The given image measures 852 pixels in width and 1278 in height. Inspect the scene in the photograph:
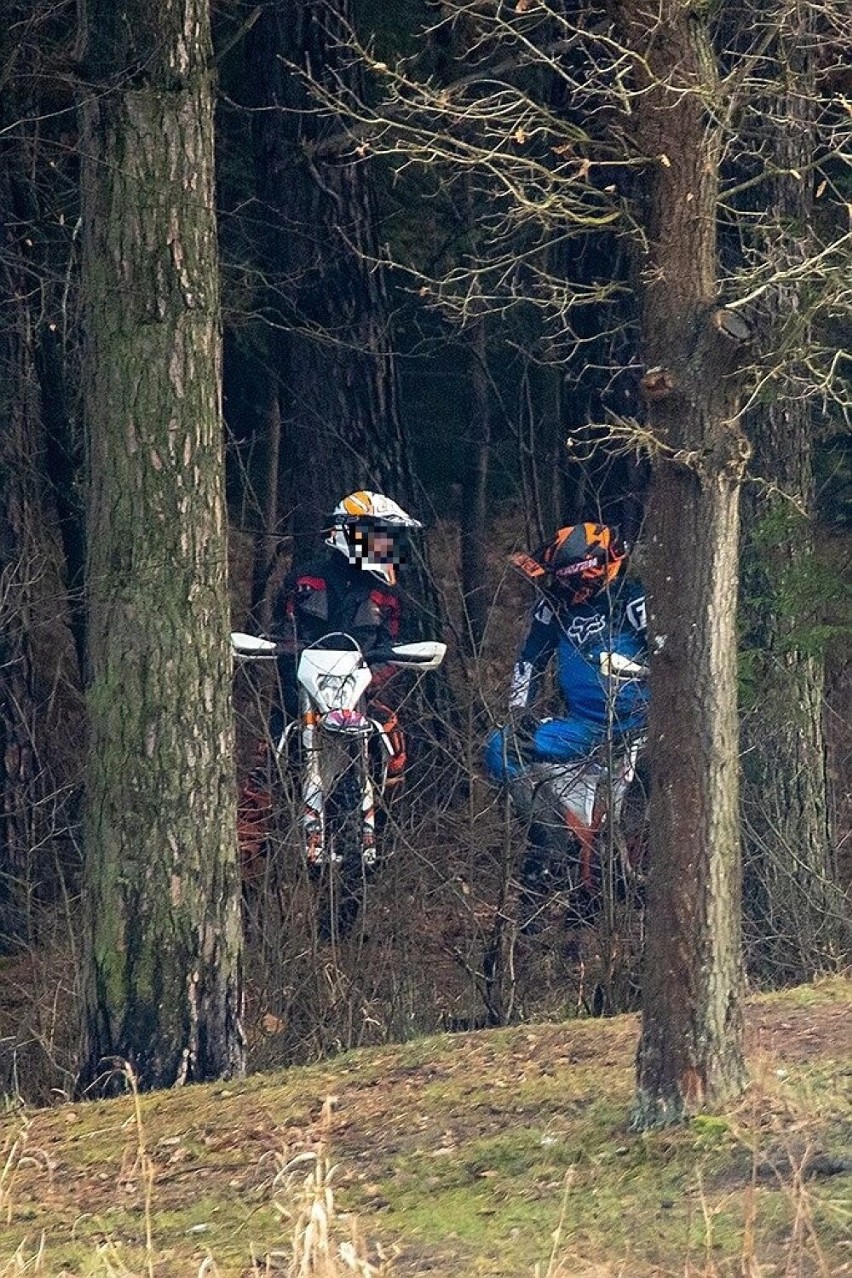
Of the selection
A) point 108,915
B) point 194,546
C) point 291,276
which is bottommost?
point 108,915

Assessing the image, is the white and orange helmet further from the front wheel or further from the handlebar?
the front wheel

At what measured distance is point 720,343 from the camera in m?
5.38

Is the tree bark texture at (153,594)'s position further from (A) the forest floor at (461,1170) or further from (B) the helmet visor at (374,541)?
(B) the helmet visor at (374,541)

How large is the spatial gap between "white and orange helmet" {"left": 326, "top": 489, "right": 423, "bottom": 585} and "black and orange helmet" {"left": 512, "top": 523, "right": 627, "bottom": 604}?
88cm

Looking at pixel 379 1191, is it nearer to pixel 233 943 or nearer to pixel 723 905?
pixel 723 905

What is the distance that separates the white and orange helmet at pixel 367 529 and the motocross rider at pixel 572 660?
2.83 feet

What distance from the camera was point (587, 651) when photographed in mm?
9555

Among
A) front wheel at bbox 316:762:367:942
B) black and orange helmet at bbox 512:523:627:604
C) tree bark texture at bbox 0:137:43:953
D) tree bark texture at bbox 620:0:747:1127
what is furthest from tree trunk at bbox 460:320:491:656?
tree bark texture at bbox 620:0:747:1127

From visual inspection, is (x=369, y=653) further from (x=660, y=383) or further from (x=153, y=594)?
(x=660, y=383)

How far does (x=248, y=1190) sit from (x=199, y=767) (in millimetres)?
2129

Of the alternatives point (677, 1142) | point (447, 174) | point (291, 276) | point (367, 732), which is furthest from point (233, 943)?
→ point (447, 174)

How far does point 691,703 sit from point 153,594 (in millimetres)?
2770

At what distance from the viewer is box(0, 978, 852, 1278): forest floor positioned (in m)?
4.60

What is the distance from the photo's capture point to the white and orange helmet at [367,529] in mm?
10000
